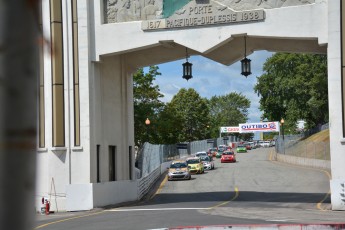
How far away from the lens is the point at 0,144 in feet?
5.94

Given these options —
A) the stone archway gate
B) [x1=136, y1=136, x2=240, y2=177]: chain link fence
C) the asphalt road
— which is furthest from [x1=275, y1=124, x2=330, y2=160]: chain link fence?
the stone archway gate

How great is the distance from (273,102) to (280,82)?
14.8 feet

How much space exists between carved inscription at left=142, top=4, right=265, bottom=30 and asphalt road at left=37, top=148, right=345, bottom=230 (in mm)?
7337

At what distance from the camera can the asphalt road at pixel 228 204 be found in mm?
18594

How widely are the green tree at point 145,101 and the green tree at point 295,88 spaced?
20.0 metres

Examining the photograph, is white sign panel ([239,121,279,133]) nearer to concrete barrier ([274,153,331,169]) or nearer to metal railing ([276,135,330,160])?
metal railing ([276,135,330,160])

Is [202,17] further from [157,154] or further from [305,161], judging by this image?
[305,161]

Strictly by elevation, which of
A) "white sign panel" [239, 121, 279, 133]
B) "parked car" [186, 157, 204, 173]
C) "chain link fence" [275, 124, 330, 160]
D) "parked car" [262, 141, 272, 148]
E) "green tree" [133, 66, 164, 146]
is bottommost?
"parked car" [262, 141, 272, 148]

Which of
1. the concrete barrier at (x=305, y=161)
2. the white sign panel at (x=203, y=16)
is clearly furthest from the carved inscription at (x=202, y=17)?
the concrete barrier at (x=305, y=161)

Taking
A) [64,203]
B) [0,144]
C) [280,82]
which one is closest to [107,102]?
[64,203]

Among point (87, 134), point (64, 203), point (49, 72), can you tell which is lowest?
point (64, 203)

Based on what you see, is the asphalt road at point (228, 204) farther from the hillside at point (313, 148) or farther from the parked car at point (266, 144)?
the parked car at point (266, 144)

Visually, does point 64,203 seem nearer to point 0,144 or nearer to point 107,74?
point 107,74

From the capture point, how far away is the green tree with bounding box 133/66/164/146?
6744 centimetres
